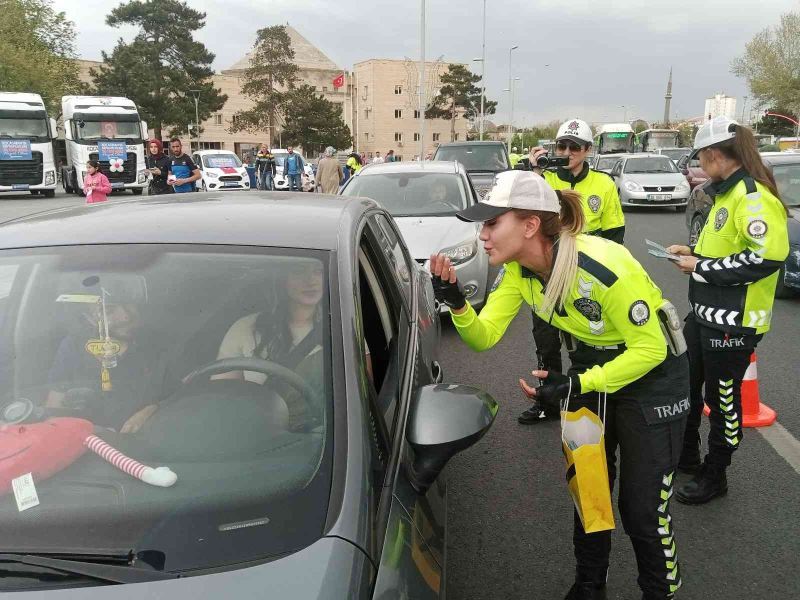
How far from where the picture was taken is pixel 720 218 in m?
3.27

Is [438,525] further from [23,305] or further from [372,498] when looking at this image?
[23,305]

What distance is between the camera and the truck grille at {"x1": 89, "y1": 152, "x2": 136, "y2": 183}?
87.5 feet

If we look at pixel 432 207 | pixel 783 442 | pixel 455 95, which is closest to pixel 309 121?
pixel 455 95

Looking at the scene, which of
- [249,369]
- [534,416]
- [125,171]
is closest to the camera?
[249,369]

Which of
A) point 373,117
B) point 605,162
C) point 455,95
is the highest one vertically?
point 455,95

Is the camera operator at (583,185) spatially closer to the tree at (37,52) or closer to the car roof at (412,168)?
the car roof at (412,168)

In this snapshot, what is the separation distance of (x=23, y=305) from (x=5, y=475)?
2.06 feet

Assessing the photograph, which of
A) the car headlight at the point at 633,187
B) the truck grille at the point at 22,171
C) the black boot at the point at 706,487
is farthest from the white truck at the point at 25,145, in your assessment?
the black boot at the point at 706,487

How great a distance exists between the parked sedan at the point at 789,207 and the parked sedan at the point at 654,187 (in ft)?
26.0

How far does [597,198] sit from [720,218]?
152cm

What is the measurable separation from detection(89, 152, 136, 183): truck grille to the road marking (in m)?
26.3

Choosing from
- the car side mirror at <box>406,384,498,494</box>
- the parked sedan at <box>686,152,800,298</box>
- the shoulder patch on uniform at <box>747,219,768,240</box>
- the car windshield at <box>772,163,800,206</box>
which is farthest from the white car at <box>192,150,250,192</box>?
the car side mirror at <box>406,384,498,494</box>

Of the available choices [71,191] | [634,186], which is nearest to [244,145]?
[71,191]

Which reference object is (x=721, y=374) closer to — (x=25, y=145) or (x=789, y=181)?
(x=789, y=181)
